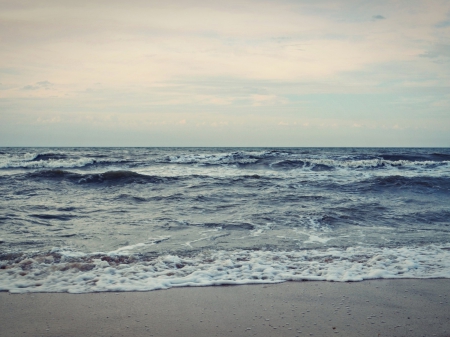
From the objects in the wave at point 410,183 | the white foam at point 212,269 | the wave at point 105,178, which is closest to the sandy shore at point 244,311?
the white foam at point 212,269

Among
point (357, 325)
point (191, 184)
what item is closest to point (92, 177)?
point (191, 184)

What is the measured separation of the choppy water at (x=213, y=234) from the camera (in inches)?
166

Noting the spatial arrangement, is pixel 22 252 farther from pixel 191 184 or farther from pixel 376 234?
pixel 191 184

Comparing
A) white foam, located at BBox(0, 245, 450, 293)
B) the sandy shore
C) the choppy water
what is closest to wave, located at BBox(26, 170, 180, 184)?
the choppy water

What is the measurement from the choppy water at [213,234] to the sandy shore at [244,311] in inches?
10.8

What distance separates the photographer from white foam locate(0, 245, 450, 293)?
3.89 metres

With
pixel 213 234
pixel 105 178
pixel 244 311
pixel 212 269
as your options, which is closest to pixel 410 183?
pixel 213 234

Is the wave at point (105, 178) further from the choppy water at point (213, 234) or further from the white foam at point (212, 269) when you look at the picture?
the white foam at point (212, 269)

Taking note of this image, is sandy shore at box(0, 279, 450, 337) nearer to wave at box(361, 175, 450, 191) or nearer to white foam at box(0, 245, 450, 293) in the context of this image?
white foam at box(0, 245, 450, 293)

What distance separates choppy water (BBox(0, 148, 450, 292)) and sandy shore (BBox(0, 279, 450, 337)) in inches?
10.8

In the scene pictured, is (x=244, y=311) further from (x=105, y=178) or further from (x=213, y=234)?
(x=105, y=178)

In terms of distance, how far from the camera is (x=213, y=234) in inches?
247

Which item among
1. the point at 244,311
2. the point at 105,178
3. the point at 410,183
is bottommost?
the point at 244,311

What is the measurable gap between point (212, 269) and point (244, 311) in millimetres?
1175
